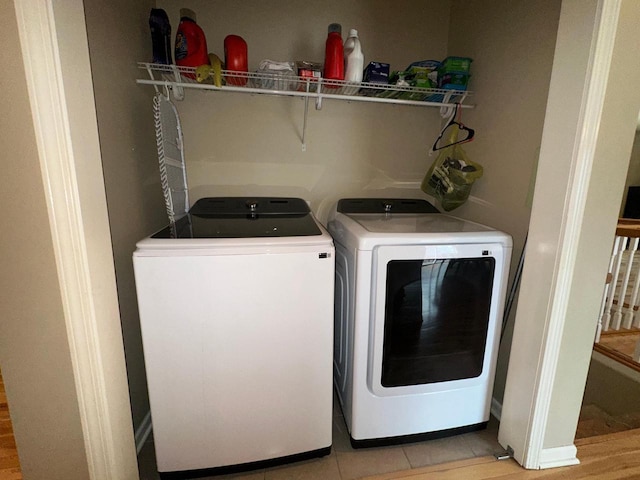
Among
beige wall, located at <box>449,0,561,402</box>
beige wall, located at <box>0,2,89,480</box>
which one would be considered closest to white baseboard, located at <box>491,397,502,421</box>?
beige wall, located at <box>449,0,561,402</box>

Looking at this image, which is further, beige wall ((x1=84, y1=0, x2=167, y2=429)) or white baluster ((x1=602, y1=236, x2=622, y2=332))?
→ white baluster ((x1=602, y1=236, x2=622, y2=332))

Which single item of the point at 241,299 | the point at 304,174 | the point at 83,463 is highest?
the point at 304,174

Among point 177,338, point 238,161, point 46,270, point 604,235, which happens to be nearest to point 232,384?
point 177,338

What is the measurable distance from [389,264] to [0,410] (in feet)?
7.53

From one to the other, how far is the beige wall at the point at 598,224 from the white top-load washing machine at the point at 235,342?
958 millimetres

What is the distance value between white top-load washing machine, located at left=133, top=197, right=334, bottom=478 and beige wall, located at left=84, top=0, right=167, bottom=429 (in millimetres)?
254

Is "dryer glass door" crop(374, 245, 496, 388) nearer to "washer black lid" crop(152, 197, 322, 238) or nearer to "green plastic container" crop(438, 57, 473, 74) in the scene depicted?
"washer black lid" crop(152, 197, 322, 238)

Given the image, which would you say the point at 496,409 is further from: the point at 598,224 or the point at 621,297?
the point at 621,297

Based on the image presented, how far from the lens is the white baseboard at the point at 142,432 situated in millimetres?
1376

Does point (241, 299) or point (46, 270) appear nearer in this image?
point (46, 270)

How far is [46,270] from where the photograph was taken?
0.84 m

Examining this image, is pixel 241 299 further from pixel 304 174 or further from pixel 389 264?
pixel 304 174

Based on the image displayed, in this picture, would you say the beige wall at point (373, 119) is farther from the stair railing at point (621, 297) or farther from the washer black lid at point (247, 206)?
the stair railing at point (621, 297)

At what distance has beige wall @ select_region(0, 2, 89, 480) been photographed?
76 centimetres
